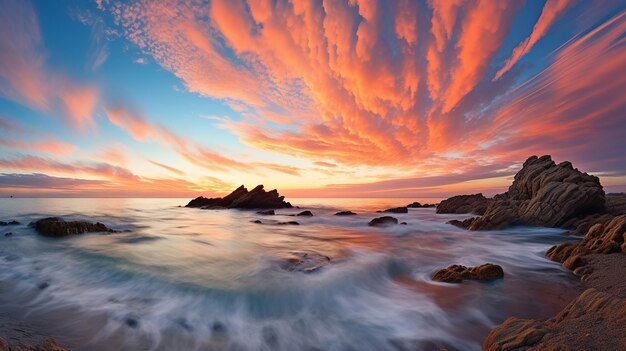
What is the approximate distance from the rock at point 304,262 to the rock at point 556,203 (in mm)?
13953

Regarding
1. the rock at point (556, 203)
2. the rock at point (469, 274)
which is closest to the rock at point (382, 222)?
the rock at point (556, 203)

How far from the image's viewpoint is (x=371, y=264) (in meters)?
11.0

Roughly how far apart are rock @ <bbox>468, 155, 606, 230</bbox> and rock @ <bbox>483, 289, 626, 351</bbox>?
698 inches

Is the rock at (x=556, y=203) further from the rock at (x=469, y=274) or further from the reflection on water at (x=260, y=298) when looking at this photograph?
the rock at (x=469, y=274)

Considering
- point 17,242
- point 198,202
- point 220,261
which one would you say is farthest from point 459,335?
point 198,202

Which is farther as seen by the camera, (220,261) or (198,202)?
(198,202)

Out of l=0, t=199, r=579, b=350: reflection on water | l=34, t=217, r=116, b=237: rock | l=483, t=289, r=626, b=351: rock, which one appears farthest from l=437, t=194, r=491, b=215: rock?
l=34, t=217, r=116, b=237: rock

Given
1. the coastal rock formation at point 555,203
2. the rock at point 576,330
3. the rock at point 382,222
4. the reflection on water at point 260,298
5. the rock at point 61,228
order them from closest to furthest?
the rock at point 576,330, the reflection on water at point 260,298, the rock at point 61,228, the coastal rock formation at point 555,203, the rock at point 382,222

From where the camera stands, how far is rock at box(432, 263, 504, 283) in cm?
814

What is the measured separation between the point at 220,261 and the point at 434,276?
27.2 feet

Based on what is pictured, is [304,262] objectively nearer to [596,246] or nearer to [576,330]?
[576,330]

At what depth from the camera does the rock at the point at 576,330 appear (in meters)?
3.54

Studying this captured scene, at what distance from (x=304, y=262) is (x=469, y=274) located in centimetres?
582

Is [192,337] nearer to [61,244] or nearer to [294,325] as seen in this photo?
[294,325]
